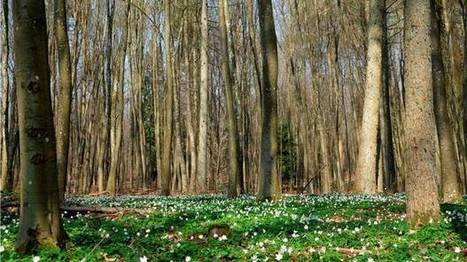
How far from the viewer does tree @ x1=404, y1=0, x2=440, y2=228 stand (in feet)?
26.0

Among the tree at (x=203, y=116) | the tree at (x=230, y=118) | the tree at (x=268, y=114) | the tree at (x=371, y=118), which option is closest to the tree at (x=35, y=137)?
the tree at (x=268, y=114)

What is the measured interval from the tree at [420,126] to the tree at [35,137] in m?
5.61

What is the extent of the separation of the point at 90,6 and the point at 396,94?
26.0 meters

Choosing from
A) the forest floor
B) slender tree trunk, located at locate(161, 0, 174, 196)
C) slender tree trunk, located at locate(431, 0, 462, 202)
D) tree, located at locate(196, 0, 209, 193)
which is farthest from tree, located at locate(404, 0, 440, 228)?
slender tree trunk, located at locate(161, 0, 174, 196)

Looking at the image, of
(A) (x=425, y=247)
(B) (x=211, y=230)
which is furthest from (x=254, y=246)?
(A) (x=425, y=247)

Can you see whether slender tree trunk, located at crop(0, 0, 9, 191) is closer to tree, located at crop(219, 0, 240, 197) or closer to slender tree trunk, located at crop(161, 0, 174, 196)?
slender tree trunk, located at crop(161, 0, 174, 196)

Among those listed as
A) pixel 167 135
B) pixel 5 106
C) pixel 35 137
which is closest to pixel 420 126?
Result: pixel 35 137

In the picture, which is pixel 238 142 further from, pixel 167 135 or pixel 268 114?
pixel 268 114

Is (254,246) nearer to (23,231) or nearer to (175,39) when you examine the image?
(23,231)

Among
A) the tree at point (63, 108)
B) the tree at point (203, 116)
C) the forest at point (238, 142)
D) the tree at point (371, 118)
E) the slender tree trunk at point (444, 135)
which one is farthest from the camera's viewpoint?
the tree at point (203, 116)

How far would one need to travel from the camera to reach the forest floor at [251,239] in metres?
5.57

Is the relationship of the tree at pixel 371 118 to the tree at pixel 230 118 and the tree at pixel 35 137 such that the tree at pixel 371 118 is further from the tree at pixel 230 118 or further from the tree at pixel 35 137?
the tree at pixel 35 137

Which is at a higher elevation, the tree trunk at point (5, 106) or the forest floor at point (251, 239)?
the tree trunk at point (5, 106)

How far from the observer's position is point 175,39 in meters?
31.6
